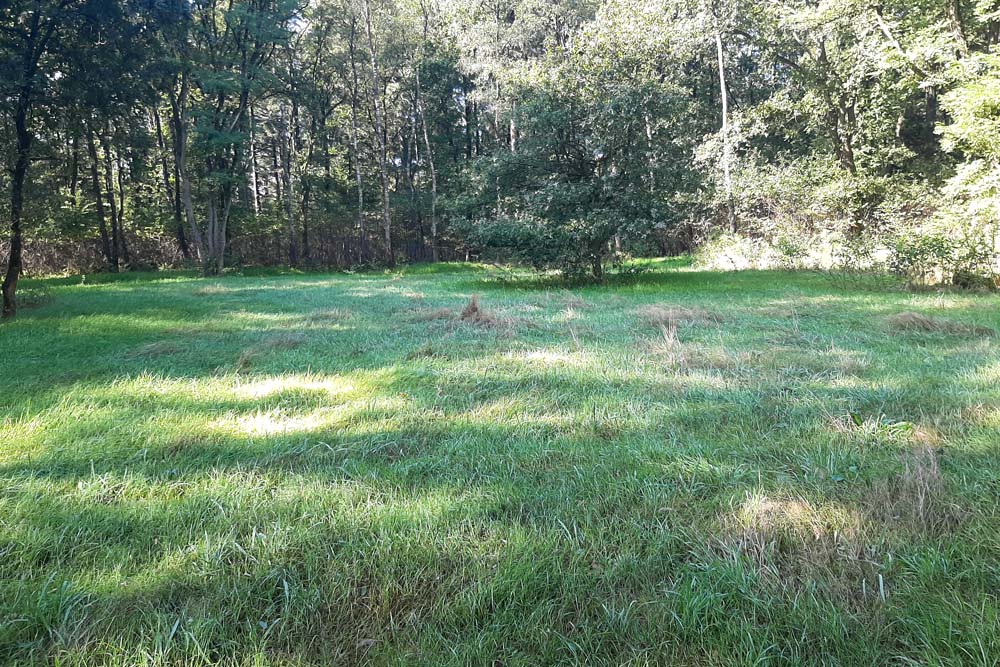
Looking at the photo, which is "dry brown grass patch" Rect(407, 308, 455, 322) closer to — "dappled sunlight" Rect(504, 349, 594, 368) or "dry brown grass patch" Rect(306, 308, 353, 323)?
"dry brown grass patch" Rect(306, 308, 353, 323)

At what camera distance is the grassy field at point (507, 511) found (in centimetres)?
126

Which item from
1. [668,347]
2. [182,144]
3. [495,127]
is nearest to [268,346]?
[668,347]

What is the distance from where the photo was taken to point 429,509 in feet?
6.06

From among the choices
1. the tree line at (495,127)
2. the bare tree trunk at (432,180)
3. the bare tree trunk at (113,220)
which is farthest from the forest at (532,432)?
the bare tree trunk at (432,180)

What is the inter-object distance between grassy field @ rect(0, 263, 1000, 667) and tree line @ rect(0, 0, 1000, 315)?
6.14m

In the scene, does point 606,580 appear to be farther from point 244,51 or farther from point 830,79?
point 244,51

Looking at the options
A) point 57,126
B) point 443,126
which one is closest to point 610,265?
point 57,126

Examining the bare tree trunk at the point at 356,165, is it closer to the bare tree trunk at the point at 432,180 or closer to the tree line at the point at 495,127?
the tree line at the point at 495,127

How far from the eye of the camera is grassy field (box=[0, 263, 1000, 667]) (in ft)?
4.14

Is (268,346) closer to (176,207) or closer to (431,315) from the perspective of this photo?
(431,315)

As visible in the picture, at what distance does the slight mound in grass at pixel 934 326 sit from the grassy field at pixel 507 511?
2.68 feet

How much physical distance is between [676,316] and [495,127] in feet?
82.6

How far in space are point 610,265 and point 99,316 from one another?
37.3 feet

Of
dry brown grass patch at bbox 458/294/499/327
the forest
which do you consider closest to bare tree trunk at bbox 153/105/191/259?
the forest
